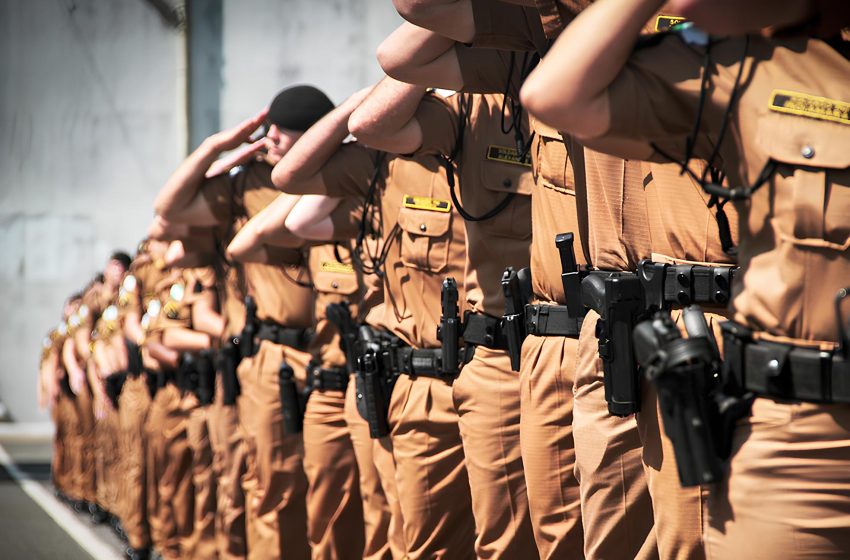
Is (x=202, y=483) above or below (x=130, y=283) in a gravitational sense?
below

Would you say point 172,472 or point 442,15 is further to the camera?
point 172,472

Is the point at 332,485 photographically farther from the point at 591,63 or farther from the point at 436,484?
the point at 591,63

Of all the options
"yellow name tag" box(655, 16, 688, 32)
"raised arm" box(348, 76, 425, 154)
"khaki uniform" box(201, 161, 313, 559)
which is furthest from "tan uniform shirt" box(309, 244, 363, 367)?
"yellow name tag" box(655, 16, 688, 32)

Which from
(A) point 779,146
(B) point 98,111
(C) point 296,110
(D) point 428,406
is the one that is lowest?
(D) point 428,406

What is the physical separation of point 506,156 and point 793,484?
2.10 m

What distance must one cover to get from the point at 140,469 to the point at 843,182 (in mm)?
7411

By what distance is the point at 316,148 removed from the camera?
16.7 ft

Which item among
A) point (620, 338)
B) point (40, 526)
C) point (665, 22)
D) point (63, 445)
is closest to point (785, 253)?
point (620, 338)

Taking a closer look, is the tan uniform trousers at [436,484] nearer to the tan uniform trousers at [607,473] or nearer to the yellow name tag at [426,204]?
the yellow name tag at [426,204]

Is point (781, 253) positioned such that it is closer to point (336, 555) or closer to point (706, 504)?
point (706, 504)

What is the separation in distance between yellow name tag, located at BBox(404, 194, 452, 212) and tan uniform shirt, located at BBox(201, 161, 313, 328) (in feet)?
6.53

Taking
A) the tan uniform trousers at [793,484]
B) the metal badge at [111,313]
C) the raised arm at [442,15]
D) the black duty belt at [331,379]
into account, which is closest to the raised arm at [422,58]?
the raised arm at [442,15]

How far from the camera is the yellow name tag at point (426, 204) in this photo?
455 cm

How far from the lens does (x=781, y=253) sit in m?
2.30
